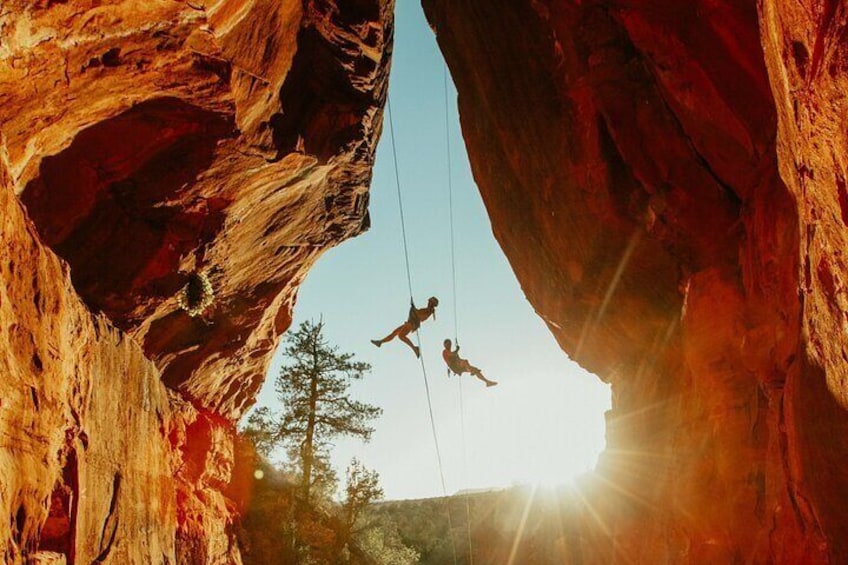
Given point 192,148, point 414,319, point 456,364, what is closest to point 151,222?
point 192,148

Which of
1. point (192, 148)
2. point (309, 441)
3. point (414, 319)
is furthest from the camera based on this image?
point (309, 441)

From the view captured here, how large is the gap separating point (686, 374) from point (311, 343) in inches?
640

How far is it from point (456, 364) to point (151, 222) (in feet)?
29.2

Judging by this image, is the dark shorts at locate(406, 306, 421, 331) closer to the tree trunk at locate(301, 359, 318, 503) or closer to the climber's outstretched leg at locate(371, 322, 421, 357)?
the climber's outstretched leg at locate(371, 322, 421, 357)

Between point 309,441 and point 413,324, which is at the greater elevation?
point 413,324

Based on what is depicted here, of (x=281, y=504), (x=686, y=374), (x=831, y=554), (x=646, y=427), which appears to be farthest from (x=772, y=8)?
→ (x=281, y=504)

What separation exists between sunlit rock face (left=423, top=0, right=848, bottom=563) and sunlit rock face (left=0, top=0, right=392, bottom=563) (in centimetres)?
387

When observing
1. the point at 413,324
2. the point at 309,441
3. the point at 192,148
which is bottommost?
the point at 309,441

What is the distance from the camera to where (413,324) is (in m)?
15.2

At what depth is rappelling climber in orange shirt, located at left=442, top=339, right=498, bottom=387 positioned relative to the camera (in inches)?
648

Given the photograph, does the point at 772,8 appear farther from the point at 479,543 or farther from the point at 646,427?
the point at 479,543

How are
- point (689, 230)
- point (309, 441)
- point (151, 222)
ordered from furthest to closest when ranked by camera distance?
point (309, 441) → point (689, 230) → point (151, 222)

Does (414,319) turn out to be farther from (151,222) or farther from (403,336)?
(151,222)

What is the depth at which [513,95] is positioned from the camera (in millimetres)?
13867
